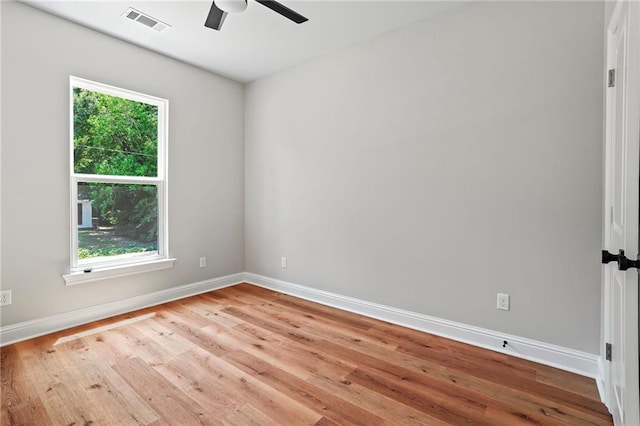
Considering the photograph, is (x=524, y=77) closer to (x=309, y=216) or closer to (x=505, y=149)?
(x=505, y=149)

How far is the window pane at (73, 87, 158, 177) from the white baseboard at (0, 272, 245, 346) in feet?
4.30

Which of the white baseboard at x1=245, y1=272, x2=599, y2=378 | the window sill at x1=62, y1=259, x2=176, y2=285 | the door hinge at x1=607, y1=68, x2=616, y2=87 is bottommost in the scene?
the white baseboard at x1=245, y1=272, x2=599, y2=378

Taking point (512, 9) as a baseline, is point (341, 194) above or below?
below

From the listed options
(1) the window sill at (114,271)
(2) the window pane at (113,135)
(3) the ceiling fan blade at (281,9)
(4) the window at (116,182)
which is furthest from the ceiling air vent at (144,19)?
(1) the window sill at (114,271)

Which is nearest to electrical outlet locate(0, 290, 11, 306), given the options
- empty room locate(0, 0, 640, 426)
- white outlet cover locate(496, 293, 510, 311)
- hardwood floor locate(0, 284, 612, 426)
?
empty room locate(0, 0, 640, 426)

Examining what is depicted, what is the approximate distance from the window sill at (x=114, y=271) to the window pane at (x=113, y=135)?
946 mm

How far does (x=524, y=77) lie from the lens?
7.54 ft

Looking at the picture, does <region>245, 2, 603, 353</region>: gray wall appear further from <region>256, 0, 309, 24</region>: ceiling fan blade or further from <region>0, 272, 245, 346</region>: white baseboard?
<region>0, 272, 245, 346</region>: white baseboard

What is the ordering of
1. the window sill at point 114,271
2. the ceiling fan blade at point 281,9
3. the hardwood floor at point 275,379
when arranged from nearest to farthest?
the hardwood floor at point 275,379
the ceiling fan blade at point 281,9
the window sill at point 114,271

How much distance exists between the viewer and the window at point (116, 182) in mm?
2975

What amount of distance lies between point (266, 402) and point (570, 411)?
168 cm

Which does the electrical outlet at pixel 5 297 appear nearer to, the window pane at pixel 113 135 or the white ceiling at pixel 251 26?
the window pane at pixel 113 135

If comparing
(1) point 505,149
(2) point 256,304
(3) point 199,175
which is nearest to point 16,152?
(3) point 199,175

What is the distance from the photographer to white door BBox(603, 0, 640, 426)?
122cm
